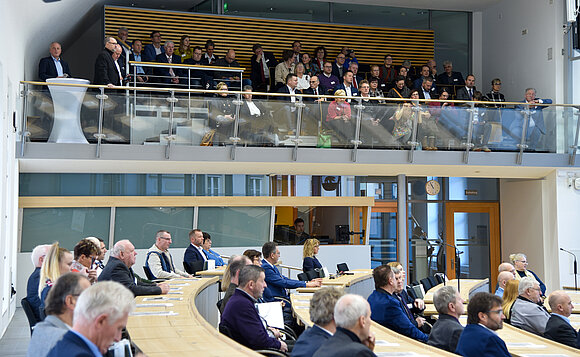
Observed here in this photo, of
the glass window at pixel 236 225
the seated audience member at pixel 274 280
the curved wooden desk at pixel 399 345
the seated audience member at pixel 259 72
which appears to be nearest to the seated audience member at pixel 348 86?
the seated audience member at pixel 259 72

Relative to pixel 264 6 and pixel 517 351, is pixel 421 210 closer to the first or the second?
pixel 264 6

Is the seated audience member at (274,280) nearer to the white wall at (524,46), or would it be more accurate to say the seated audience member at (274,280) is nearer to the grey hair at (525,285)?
the grey hair at (525,285)

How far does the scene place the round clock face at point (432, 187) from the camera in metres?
17.3

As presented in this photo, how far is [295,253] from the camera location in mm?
14773

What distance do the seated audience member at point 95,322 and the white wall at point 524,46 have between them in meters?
15.2

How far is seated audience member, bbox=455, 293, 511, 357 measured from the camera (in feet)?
15.0

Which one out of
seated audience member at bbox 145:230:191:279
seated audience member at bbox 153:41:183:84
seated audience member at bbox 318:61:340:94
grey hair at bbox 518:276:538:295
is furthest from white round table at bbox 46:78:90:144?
grey hair at bbox 518:276:538:295

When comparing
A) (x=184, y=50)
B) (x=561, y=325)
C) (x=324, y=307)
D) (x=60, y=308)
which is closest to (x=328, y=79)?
(x=184, y=50)

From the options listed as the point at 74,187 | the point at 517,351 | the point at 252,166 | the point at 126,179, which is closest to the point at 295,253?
the point at 252,166

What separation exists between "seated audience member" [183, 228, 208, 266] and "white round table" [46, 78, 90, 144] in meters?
2.54

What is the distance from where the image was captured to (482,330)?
183 inches

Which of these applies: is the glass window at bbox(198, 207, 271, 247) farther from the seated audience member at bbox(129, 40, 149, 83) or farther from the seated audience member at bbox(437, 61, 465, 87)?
the seated audience member at bbox(437, 61, 465, 87)

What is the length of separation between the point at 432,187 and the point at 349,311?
14082mm

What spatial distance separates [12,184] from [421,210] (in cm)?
1011
